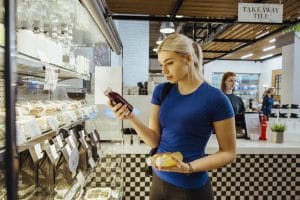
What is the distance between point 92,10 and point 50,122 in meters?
0.54

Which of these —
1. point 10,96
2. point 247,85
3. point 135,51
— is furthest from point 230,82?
point 247,85

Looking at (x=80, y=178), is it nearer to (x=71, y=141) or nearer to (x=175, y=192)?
(x=71, y=141)

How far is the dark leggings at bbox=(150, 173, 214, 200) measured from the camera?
4.75ft

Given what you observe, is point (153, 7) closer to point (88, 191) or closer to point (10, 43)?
point (88, 191)

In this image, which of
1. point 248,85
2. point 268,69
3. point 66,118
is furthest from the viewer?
point 248,85

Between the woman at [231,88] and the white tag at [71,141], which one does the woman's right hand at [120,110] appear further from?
the woman at [231,88]

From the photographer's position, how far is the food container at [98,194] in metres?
2.17

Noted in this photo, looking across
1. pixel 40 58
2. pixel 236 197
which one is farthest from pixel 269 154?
pixel 40 58

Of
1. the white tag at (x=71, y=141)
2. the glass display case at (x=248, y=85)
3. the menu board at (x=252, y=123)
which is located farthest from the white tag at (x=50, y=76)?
the glass display case at (x=248, y=85)

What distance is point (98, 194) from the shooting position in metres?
2.24

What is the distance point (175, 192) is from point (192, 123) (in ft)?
1.11

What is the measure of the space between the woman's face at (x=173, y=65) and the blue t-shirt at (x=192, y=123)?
106mm

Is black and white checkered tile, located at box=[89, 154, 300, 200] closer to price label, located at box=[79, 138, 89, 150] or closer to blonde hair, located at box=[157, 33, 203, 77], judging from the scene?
price label, located at box=[79, 138, 89, 150]

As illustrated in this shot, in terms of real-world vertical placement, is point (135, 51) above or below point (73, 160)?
above
